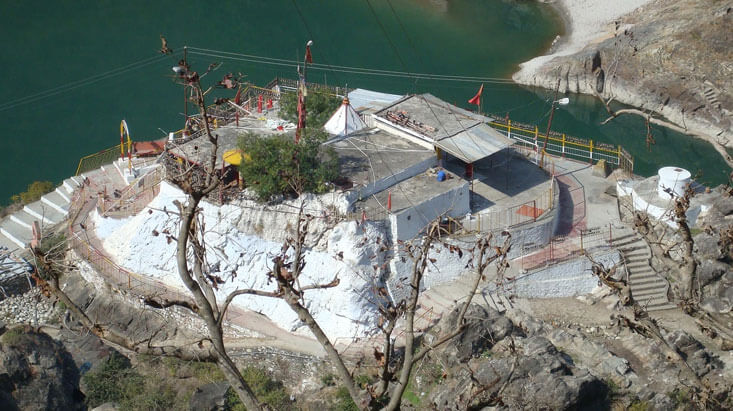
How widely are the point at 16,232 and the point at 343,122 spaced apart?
16811mm

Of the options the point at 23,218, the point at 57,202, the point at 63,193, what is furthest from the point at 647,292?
the point at 23,218

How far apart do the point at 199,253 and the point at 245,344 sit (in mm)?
16185

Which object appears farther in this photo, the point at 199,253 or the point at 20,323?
the point at 20,323

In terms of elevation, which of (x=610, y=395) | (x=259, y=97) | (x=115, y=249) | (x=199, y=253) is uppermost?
(x=199, y=253)

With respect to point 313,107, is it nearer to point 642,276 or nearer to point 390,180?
point 390,180

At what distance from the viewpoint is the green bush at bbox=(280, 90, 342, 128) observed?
121 ft

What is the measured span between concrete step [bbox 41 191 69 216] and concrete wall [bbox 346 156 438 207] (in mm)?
16246

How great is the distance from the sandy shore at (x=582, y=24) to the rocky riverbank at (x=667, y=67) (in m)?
0.22

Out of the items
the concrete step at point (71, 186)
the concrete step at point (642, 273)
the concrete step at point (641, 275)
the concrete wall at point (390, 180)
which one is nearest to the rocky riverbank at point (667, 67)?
the concrete step at point (642, 273)

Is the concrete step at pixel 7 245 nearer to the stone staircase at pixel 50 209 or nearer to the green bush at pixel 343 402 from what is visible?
the stone staircase at pixel 50 209

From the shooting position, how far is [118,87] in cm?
5825

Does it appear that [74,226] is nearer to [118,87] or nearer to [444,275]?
[444,275]

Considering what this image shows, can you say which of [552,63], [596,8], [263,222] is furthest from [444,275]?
[596,8]

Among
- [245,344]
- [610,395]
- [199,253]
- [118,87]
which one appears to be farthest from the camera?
[118,87]
